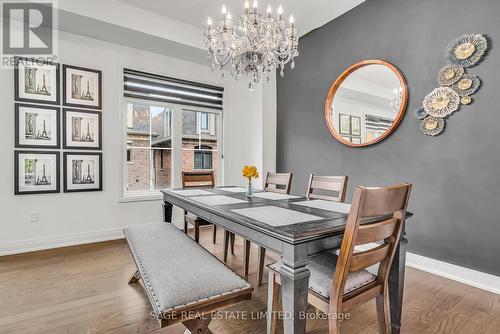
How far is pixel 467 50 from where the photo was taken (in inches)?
88.4

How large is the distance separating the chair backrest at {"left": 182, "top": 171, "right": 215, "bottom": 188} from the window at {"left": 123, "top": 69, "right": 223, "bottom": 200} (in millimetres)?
905

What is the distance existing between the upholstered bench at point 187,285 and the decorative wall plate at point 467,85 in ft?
8.20

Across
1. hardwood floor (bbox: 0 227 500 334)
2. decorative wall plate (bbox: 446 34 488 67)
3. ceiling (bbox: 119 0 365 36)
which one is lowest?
hardwood floor (bbox: 0 227 500 334)

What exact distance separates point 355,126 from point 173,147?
2570mm

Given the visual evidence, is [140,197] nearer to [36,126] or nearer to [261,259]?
[36,126]

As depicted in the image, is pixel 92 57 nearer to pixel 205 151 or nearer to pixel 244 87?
pixel 205 151

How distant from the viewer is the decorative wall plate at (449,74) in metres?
2.29

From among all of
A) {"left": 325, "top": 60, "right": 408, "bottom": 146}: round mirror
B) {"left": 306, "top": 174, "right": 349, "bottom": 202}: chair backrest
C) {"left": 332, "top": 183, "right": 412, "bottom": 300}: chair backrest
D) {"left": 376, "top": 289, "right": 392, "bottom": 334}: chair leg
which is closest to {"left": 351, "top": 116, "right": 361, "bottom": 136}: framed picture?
{"left": 325, "top": 60, "right": 408, "bottom": 146}: round mirror

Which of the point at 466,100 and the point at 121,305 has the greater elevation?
the point at 466,100

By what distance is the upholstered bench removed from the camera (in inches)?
43.1

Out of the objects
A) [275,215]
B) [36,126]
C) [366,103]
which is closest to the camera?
[275,215]

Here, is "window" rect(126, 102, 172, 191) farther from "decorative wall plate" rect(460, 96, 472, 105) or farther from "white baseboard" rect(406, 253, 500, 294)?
"decorative wall plate" rect(460, 96, 472, 105)

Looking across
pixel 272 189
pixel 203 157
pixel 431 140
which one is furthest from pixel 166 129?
pixel 431 140

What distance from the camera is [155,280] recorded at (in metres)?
1.23
